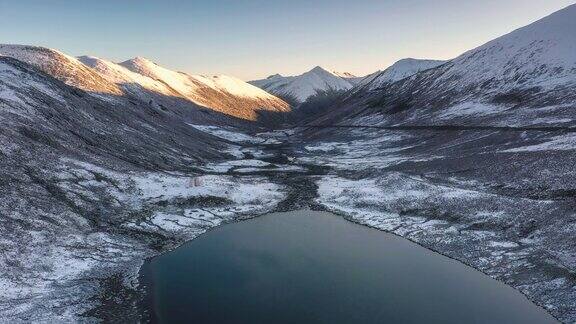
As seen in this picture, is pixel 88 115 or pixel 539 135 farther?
pixel 88 115

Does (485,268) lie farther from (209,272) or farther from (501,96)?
(501,96)

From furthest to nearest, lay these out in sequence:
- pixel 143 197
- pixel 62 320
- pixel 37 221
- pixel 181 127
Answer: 1. pixel 181 127
2. pixel 143 197
3. pixel 37 221
4. pixel 62 320

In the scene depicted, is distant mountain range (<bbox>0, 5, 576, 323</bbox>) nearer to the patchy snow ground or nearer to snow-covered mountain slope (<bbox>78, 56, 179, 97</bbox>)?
the patchy snow ground

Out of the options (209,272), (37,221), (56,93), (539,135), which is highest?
(56,93)

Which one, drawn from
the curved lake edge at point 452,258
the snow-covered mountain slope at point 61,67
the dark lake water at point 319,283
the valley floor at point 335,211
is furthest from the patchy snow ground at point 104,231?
the snow-covered mountain slope at point 61,67

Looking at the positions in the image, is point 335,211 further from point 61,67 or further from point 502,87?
point 61,67

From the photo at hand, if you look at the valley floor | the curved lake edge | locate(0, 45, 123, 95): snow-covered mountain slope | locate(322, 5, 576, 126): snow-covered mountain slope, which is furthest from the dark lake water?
locate(0, 45, 123, 95): snow-covered mountain slope

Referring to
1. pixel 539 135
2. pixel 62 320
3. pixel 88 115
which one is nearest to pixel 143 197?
pixel 62 320

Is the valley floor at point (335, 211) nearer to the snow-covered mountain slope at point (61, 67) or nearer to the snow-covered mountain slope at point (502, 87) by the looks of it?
the snow-covered mountain slope at point (502, 87)
